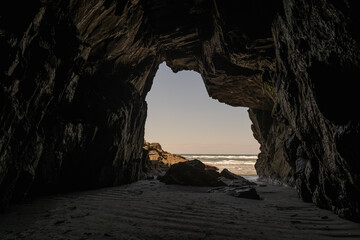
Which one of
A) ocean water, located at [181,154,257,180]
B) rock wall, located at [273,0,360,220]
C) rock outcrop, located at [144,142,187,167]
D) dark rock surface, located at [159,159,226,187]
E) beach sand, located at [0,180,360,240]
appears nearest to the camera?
beach sand, located at [0,180,360,240]

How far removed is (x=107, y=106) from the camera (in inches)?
264

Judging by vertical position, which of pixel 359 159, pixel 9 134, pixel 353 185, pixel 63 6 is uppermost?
pixel 63 6

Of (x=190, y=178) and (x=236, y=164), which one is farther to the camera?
(x=236, y=164)

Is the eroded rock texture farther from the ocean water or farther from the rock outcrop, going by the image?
the ocean water

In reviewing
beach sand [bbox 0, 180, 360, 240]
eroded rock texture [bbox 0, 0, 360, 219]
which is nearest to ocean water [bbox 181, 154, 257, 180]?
eroded rock texture [bbox 0, 0, 360, 219]

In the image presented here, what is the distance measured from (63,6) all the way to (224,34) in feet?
17.4

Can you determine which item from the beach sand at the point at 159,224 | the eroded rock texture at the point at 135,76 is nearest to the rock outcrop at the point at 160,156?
the eroded rock texture at the point at 135,76

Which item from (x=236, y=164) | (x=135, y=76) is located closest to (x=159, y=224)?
(x=135, y=76)

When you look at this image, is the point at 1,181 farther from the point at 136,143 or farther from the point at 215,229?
the point at 136,143

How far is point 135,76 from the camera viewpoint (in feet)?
30.9

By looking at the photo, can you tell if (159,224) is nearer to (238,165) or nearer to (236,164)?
(238,165)

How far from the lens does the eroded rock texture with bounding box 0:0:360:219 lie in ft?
8.43

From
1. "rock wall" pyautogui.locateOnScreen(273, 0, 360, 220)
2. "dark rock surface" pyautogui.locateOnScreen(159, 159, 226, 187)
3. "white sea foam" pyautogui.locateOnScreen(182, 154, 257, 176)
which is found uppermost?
"rock wall" pyautogui.locateOnScreen(273, 0, 360, 220)

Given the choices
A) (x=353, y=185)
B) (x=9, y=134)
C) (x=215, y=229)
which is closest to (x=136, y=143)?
(x=9, y=134)
